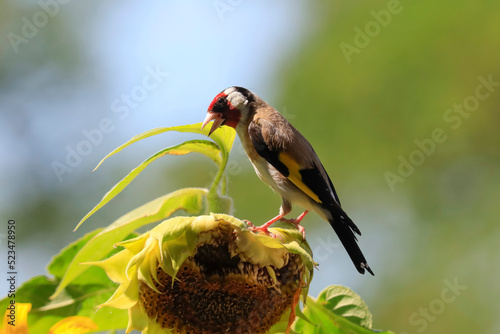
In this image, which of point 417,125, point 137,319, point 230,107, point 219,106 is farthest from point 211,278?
point 417,125

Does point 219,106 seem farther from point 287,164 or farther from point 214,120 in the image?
point 287,164

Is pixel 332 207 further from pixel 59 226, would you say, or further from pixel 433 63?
pixel 433 63

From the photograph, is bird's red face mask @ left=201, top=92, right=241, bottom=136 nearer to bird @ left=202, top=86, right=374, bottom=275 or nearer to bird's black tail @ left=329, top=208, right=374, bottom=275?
bird @ left=202, top=86, right=374, bottom=275

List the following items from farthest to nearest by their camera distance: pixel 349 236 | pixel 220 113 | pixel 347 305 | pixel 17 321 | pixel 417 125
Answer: pixel 417 125 → pixel 349 236 → pixel 220 113 → pixel 347 305 → pixel 17 321

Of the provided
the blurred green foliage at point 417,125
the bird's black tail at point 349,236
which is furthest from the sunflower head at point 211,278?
the blurred green foliage at point 417,125

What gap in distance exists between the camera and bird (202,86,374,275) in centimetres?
140

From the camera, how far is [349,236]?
1393 mm

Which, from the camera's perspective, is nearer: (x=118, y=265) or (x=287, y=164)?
(x=118, y=265)

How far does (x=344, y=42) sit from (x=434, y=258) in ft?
6.21

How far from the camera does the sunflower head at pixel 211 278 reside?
93 centimetres

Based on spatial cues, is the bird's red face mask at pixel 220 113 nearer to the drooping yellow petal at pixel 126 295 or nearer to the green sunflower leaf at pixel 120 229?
the green sunflower leaf at pixel 120 229

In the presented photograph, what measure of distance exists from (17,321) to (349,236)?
2.65ft

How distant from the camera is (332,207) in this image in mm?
1428

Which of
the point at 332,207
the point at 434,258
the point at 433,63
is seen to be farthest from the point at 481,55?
the point at 332,207
